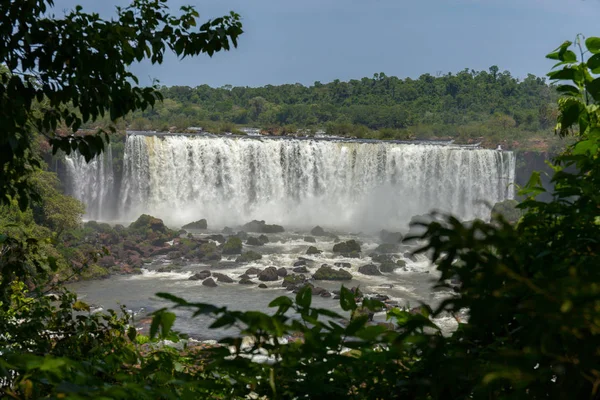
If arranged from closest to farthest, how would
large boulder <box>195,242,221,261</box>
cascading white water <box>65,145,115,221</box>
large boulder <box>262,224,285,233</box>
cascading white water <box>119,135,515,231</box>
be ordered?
large boulder <box>195,242,221,261</box>
large boulder <box>262,224,285,233</box>
cascading white water <box>119,135,515,231</box>
cascading white water <box>65,145,115,221</box>

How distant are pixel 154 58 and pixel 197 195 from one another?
26.4m

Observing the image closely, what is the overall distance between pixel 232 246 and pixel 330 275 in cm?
481

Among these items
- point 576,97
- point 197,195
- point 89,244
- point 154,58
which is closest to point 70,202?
point 89,244

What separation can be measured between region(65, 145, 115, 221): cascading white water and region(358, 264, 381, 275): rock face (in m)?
14.1

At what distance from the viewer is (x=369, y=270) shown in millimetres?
19453

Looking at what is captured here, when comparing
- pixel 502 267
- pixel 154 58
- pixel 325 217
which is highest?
pixel 154 58

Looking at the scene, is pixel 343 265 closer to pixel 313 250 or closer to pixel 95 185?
pixel 313 250

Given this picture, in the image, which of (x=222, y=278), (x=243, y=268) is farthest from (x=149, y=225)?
(x=222, y=278)

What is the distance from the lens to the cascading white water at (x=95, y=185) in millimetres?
28531

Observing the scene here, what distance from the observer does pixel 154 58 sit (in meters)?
3.35

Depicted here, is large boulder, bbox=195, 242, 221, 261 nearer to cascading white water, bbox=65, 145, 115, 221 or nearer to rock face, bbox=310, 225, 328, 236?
rock face, bbox=310, 225, 328, 236

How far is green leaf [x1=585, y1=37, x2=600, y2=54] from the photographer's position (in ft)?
4.21

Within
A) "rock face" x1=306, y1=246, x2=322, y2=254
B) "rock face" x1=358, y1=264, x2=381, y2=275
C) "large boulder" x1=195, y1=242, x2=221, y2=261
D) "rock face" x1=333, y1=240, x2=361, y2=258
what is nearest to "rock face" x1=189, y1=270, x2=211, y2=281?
"large boulder" x1=195, y1=242, x2=221, y2=261

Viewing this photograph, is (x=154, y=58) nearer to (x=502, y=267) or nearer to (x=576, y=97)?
(x=576, y=97)
